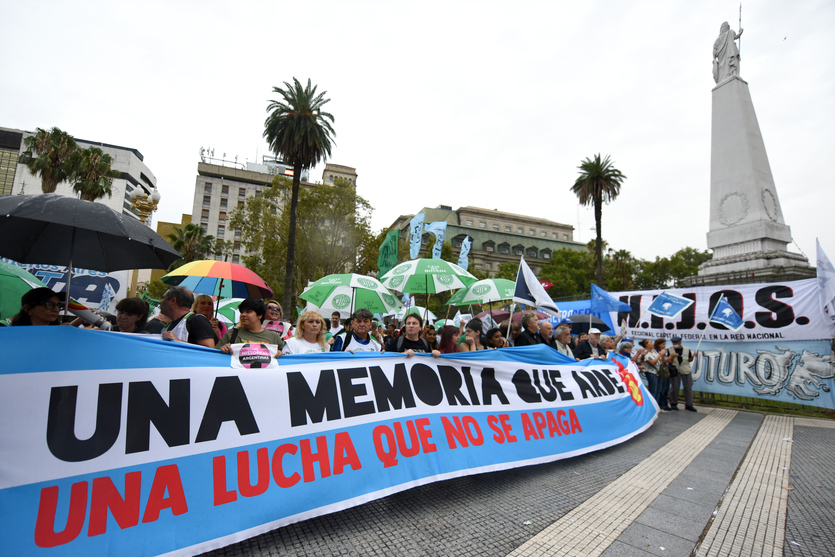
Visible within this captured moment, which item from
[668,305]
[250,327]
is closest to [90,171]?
[250,327]

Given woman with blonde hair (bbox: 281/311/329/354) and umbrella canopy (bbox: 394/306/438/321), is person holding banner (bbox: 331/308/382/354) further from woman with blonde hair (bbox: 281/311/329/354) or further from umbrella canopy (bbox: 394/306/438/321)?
umbrella canopy (bbox: 394/306/438/321)

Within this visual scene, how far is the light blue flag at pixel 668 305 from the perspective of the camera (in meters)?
10.6

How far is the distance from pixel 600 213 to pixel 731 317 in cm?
2040

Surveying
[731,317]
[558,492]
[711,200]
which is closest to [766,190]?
[711,200]

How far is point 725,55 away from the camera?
793 inches

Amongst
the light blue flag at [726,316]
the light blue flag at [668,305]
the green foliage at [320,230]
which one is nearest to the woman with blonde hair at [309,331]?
the light blue flag at [726,316]

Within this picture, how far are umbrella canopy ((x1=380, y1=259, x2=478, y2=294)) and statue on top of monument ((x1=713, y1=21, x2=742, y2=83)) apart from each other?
21.0m

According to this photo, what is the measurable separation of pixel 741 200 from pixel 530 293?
18.2 metres

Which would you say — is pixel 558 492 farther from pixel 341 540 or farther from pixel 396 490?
pixel 341 540

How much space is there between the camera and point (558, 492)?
13.0 feet

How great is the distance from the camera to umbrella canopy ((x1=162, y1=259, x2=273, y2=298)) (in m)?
5.68

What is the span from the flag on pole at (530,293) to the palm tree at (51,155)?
3015 centimetres

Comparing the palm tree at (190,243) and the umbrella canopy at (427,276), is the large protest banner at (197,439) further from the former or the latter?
the palm tree at (190,243)

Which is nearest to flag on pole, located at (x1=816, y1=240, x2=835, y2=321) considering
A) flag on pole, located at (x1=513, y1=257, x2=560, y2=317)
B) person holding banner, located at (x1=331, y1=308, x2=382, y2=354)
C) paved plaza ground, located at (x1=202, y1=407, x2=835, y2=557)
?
paved plaza ground, located at (x1=202, y1=407, x2=835, y2=557)
